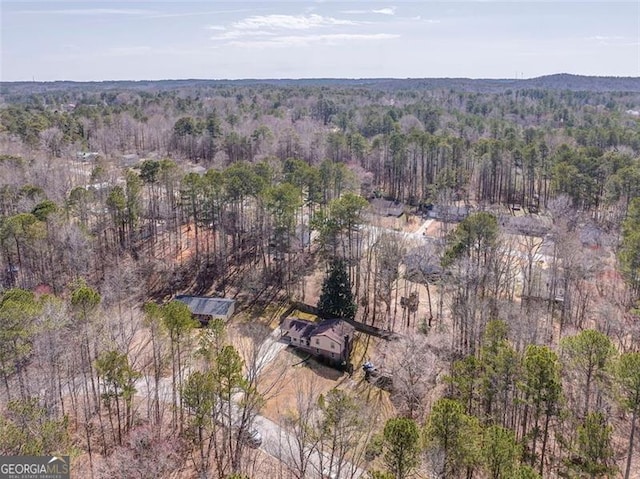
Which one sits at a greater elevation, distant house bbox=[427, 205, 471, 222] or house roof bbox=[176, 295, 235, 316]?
distant house bbox=[427, 205, 471, 222]

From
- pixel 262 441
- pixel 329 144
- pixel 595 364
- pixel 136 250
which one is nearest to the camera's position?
pixel 595 364

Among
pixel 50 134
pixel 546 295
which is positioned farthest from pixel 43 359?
pixel 50 134

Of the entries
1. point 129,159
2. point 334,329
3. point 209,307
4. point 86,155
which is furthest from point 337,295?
point 86,155

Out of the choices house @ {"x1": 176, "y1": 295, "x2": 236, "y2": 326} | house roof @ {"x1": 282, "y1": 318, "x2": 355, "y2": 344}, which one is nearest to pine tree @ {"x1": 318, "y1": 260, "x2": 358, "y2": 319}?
house roof @ {"x1": 282, "y1": 318, "x2": 355, "y2": 344}

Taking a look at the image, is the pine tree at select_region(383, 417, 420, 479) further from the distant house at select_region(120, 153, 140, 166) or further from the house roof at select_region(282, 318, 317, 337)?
the distant house at select_region(120, 153, 140, 166)

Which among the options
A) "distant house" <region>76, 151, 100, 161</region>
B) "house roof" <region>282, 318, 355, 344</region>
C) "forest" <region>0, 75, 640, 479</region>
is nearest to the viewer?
"forest" <region>0, 75, 640, 479</region>

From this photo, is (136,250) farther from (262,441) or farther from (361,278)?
(262,441)
